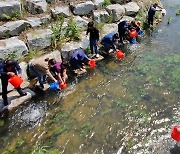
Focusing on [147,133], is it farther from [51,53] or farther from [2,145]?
[51,53]

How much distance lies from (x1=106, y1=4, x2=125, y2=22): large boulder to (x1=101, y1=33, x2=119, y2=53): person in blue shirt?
2.58m

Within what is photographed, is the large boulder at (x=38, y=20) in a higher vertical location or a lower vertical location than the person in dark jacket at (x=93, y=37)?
higher

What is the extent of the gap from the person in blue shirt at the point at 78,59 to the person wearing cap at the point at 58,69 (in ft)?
2.71

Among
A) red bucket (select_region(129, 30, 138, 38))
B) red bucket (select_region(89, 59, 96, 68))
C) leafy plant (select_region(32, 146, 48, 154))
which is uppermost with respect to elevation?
red bucket (select_region(129, 30, 138, 38))

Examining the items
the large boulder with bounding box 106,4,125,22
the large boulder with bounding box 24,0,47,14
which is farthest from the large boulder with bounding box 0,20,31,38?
the large boulder with bounding box 106,4,125,22

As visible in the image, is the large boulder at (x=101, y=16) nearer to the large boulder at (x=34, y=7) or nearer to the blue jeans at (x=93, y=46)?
the blue jeans at (x=93, y=46)

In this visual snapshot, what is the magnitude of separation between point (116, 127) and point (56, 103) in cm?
242

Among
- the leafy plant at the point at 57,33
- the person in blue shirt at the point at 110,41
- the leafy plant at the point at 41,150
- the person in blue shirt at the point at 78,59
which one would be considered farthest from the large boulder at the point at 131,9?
the leafy plant at the point at 41,150

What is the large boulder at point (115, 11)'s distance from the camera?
49.2 feet

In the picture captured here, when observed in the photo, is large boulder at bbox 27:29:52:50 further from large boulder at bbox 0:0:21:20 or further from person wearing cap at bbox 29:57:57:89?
person wearing cap at bbox 29:57:57:89

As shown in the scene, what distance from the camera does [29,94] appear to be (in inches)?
408

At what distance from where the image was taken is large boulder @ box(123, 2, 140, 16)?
1577 centimetres

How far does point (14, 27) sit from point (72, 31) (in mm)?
2562

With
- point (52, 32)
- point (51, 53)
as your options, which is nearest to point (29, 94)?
point (51, 53)
